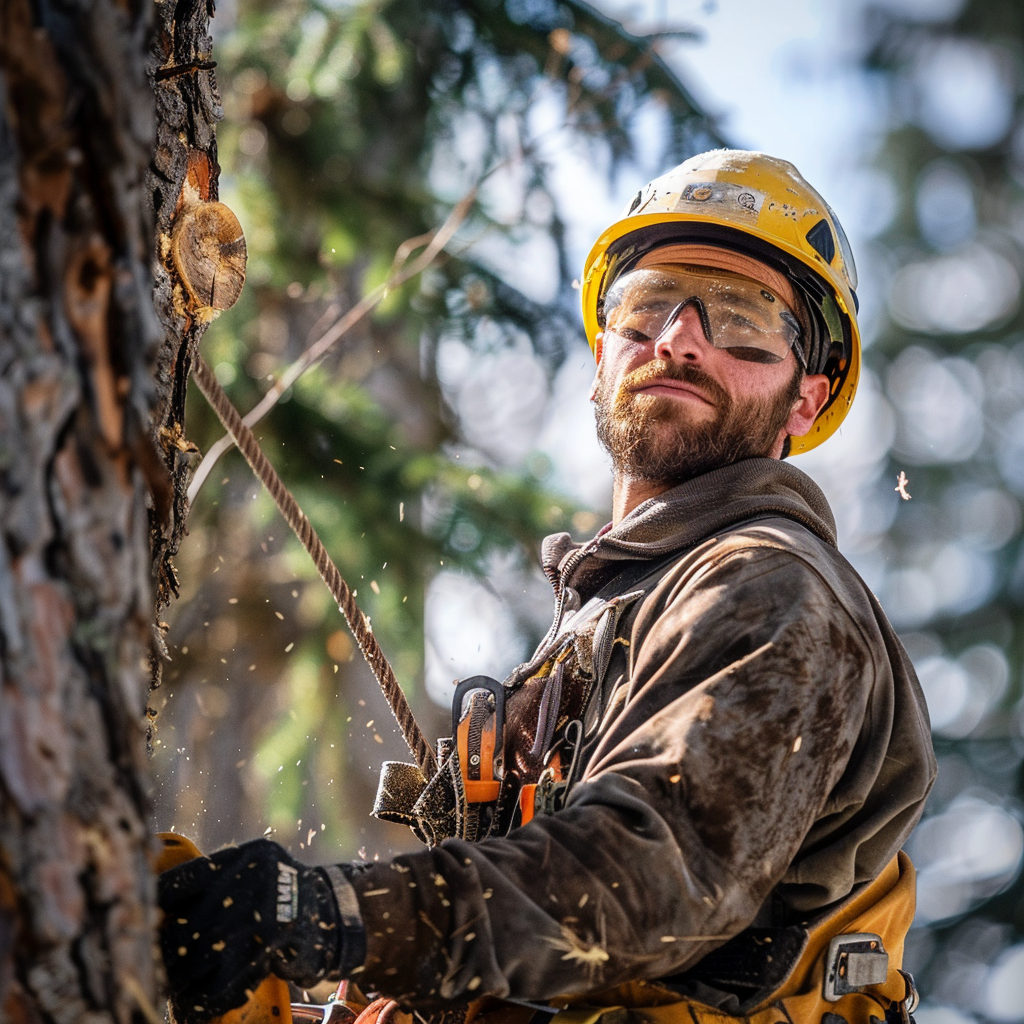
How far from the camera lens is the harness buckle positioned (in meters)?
2.18

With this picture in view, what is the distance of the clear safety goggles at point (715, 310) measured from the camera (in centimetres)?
296

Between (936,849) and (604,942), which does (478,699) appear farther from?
(936,849)

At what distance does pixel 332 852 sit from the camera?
7426 millimetres

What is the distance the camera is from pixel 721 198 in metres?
3.11

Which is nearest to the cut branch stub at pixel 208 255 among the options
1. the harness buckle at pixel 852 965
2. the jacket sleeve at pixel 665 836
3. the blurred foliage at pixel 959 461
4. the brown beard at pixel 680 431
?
the brown beard at pixel 680 431

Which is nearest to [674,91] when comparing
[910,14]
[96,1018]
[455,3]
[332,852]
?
[455,3]

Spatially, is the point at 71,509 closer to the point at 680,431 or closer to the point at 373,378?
the point at 680,431

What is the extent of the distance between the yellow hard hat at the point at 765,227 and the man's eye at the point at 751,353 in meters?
0.23

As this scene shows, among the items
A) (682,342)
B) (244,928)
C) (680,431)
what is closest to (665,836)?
(244,928)

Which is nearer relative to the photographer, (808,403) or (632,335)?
(632,335)

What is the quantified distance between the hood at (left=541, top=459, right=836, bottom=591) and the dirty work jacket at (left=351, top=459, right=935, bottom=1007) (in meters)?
0.20

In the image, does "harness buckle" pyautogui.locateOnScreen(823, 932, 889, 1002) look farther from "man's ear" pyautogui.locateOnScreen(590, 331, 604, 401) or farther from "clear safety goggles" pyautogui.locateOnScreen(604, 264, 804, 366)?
"man's ear" pyautogui.locateOnScreen(590, 331, 604, 401)

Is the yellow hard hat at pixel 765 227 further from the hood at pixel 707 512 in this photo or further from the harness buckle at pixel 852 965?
the harness buckle at pixel 852 965

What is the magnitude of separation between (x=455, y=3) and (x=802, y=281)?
418cm
